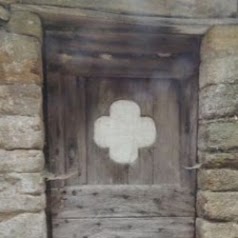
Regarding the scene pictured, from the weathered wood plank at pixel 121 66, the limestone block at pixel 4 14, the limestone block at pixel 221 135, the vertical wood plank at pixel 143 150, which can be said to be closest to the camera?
the limestone block at pixel 4 14

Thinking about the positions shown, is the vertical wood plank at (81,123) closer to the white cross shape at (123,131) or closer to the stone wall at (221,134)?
the white cross shape at (123,131)

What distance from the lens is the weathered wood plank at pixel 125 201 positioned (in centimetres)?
191

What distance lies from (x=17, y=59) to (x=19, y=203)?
0.61 m

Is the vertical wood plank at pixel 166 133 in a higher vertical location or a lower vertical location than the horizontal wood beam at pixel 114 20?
lower

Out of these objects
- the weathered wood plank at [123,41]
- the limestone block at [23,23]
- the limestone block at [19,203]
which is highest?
the limestone block at [23,23]

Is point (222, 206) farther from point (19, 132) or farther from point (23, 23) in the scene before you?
point (23, 23)

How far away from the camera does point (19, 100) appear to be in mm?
1603

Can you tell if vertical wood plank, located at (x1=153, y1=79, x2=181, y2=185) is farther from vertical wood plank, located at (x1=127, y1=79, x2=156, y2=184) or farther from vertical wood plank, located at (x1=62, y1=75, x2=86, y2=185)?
vertical wood plank, located at (x1=62, y1=75, x2=86, y2=185)

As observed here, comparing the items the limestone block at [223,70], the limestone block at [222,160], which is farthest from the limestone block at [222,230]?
the limestone block at [223,70]

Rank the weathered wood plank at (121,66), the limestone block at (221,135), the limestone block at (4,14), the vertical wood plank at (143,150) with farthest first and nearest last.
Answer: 1. the vertical wood plank at (143,150)
2. the weathered wood plank at (121,66)
3. the limestone block at (221,135)
4. the limestone block at (4,14)

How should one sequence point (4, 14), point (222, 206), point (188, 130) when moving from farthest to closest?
point (188, 130), point (222, 206), point (4, 14)

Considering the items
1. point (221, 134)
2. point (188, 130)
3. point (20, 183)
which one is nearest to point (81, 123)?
point (20, 183)

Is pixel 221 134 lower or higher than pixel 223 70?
lower

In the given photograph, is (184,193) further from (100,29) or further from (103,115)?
(100,29)
